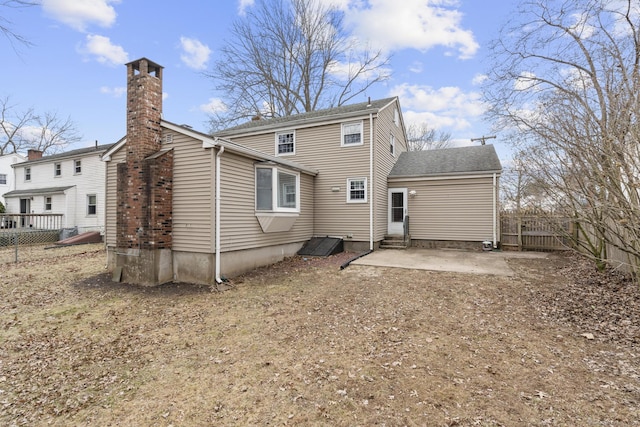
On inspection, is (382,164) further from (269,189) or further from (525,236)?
(525,236)

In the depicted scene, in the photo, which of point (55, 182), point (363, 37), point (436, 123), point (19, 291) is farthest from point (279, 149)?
point (436, 123)

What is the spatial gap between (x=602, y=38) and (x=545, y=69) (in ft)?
5.51

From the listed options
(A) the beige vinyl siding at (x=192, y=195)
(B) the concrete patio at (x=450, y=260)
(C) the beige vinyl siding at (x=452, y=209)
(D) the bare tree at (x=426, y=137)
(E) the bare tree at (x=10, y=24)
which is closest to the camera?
(E) the bare tree at (x=10, y=24)

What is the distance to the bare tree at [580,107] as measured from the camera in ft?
16.0

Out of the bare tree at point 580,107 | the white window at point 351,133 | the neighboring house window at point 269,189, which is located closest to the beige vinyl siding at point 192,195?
the neighboring house window at point 269,189

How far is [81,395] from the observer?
3230 mm

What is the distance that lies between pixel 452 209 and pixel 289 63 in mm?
17608

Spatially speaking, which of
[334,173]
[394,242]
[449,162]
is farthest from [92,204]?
[449,162]

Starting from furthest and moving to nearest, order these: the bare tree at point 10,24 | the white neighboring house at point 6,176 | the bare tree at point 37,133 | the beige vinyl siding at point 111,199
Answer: the bare tree at point 37,133 < the white neighboring house at point 6,176 < the beige vinyl siding at point 111,199 < the bare tree at point 10,24

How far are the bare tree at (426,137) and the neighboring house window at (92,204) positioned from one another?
27803 mm

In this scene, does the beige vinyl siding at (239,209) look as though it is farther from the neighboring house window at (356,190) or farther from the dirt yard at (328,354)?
the neighboring house window at (356,190)

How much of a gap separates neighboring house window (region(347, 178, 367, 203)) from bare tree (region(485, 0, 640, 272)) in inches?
194

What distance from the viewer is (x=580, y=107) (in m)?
5.88

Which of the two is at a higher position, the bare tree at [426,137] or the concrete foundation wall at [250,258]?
the bare tree at [426,137]
